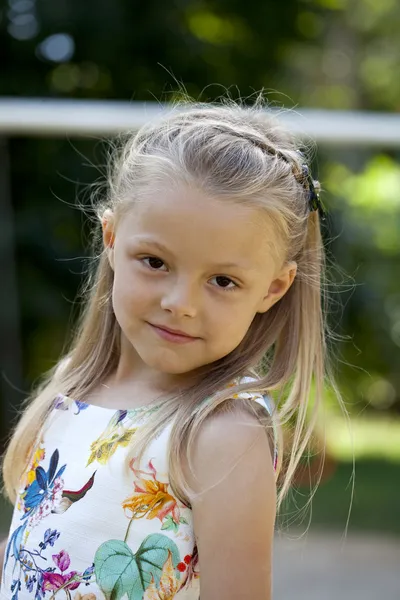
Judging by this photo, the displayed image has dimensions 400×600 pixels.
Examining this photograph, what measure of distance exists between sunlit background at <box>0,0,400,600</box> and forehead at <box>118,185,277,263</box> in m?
1.99

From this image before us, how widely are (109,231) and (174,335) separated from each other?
0.21 metres

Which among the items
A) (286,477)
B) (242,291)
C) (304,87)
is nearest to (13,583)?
(286,477)

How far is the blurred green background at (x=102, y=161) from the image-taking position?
11.1ft

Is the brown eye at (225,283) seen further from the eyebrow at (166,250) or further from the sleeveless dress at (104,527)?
the sleeveless dress at (104,527)

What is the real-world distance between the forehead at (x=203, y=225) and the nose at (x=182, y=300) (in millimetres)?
41

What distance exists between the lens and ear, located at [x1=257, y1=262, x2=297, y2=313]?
1215 mm

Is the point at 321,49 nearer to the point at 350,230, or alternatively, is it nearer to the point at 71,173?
the point at 350,230

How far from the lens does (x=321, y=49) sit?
4.27 metres

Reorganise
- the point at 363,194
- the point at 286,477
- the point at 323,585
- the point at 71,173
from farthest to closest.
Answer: the point at 363,194, the point at 71,173, the point at 323,585, the point at 286,477

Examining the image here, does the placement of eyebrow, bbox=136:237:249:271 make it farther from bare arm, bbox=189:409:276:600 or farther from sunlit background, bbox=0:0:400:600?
sunlit background, bbox=0:0:400:600

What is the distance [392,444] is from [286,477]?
141 inches

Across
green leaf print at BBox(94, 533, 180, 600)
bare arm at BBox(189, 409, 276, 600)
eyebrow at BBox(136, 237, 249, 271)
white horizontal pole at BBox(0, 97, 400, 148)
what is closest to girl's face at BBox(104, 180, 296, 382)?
eyebrow at BBox(136, 237, 249, 271)

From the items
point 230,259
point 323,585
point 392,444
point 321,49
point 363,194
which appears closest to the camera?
point 230,259

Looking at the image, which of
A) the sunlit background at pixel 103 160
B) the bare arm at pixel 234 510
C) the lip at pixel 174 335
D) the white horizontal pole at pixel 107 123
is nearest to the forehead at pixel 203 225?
the lip at pixel 174 335
